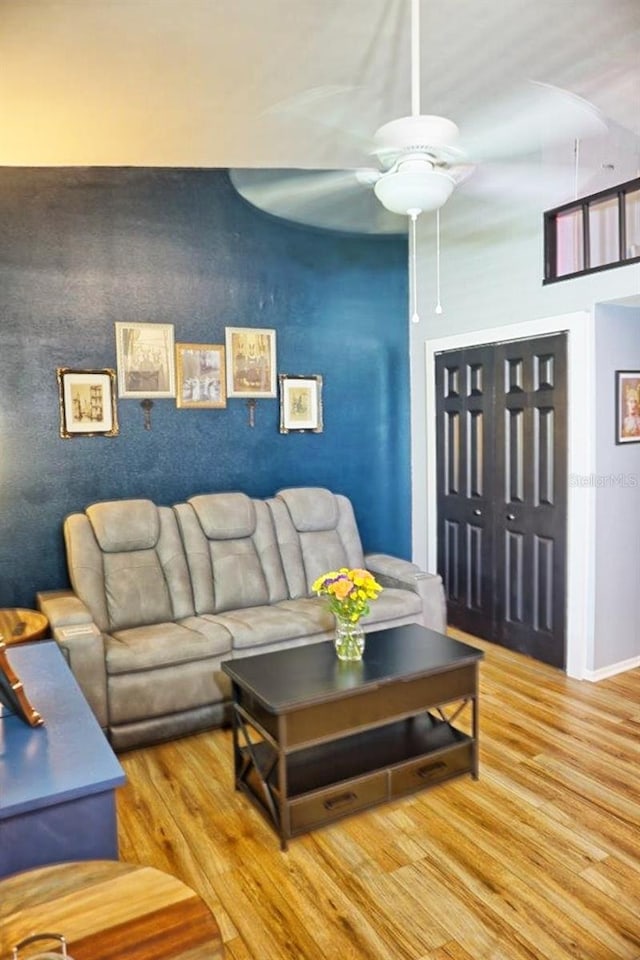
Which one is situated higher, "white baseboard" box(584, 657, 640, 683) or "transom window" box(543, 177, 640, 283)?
"transom window" box(543, 177, 640, 283)

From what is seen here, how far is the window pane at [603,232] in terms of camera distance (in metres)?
3.48

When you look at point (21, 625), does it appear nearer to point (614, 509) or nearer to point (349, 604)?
point (349, 604)

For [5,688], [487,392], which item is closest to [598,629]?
[487,392]

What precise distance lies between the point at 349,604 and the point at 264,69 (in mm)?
1879

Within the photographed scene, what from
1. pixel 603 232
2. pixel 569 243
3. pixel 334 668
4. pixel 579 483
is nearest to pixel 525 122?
pixel 603 232

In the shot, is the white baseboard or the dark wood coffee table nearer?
the dark wood coffee table

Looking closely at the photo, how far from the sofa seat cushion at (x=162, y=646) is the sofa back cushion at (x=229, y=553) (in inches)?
15.4

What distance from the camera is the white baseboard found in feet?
12.2

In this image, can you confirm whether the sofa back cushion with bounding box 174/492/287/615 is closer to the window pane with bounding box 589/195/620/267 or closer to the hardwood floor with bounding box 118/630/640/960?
the hardwood floor with bounding box 118/630/640/960

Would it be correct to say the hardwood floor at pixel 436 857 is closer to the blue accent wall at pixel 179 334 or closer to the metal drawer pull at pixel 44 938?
the metal drawer pull at pixel 44 938

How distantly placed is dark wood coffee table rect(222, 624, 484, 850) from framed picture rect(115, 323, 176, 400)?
196 cm

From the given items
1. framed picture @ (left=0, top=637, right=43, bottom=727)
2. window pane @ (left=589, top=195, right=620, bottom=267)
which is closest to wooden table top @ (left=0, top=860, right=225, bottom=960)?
framed picture @ (left=0, top=637, right=43, bottom=727)

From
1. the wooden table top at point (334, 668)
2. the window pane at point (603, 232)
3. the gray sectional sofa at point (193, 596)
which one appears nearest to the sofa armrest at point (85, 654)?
the gray sectional sofa at point (193, 596)

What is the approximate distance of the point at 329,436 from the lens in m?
4.66
